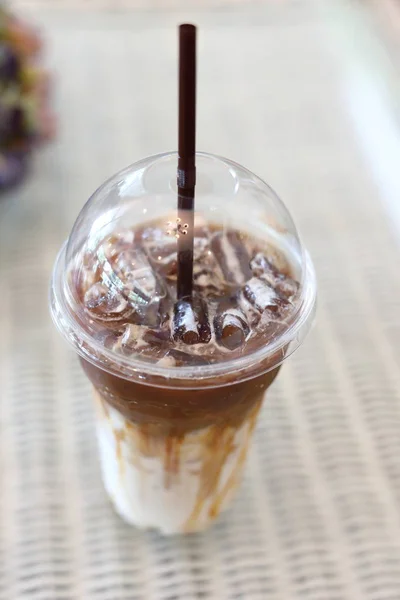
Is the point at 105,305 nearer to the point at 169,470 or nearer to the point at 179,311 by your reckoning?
the point at 179,311

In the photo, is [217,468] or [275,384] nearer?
[217,468]

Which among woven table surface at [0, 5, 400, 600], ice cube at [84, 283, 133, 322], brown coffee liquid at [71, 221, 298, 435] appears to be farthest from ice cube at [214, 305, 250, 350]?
→ woven table surface at [0, 5, 400, 600]

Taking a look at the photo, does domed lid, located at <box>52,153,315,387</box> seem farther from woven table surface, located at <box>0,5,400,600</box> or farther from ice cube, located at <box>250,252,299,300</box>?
woven table surface, located at <box>0,5,400,600</box>

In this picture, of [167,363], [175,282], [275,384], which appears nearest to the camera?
[167,363]

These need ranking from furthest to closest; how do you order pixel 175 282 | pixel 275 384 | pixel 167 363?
pixel 275 384 → pixel 175 282 → pixel 167 363

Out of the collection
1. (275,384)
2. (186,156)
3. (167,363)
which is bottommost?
(275,384)

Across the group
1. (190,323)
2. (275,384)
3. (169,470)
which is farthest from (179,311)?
(275,384)

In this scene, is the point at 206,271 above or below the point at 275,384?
above
